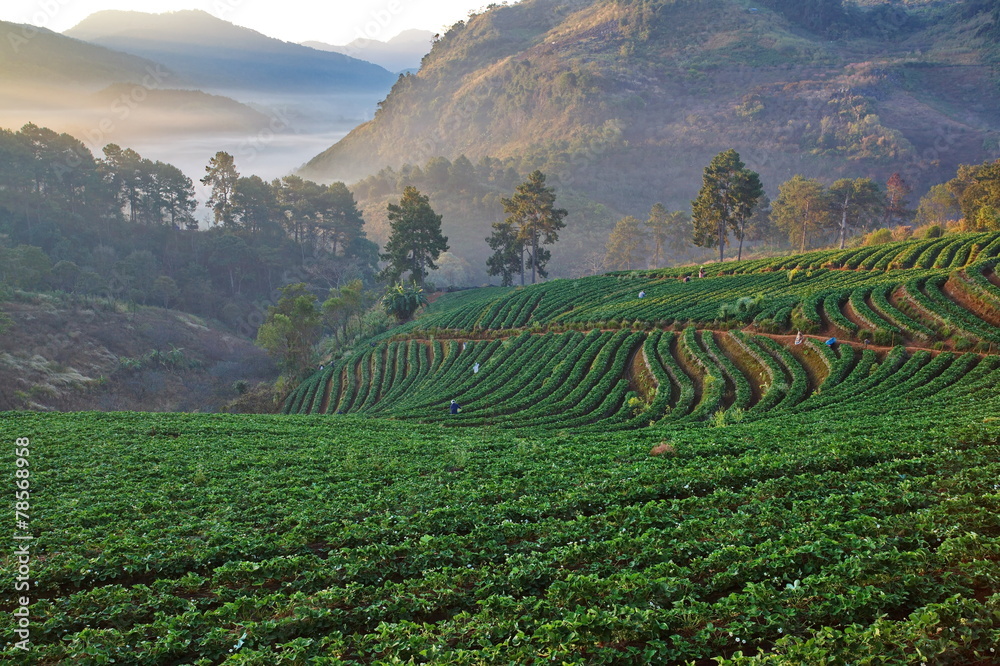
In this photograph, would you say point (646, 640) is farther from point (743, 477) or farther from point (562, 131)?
point (562, 131)

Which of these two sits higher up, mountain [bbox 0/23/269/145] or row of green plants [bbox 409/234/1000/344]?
mountain [bbox 0/23/269/145]

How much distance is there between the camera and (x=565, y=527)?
11953 millimetres

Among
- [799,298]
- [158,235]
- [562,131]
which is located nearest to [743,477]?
[799,298]

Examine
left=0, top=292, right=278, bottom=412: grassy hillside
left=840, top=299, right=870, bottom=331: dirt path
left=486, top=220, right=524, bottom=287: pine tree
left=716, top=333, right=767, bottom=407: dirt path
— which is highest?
left=486, top=220, right=524, bottom=287: pine tree

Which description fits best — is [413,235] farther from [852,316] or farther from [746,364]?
[852,316]

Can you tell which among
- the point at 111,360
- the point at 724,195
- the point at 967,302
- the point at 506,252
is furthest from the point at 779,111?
the point at 111,360

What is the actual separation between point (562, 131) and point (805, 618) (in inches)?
7630

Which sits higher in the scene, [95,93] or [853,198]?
[95,93]

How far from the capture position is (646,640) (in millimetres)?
7750

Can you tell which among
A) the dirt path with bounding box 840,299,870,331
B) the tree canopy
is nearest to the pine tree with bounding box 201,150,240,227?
the tree canopy

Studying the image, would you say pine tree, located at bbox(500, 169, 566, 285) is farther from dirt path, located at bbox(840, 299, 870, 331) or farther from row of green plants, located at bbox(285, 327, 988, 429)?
dirt path, located at bbox(840, 299, 870, 331)

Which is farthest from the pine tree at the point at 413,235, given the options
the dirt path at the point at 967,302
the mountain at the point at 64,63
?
the mountain at the point at 64,63

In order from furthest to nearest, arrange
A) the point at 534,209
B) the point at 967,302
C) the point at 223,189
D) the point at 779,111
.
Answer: the point at 779,111, the point at 223,189, the point at 534,209, the point at 967,302

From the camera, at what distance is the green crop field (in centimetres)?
784
